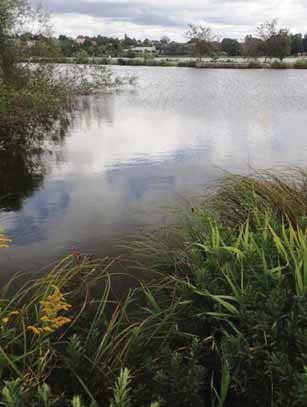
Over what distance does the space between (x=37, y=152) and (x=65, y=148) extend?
0.77 metres

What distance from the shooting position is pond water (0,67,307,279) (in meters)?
4.95

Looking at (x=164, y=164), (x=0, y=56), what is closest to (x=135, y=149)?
(x=164, y=164)

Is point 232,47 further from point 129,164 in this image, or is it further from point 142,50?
point 129,164

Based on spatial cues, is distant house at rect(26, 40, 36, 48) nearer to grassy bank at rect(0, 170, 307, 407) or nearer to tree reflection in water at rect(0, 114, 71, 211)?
tree reflection in water at rect(0, 114, 71, 211)

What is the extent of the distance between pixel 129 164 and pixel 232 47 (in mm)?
64281

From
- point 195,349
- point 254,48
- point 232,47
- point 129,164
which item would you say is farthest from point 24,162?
point 232,47

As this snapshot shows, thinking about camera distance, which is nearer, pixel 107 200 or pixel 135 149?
pixel 107 200

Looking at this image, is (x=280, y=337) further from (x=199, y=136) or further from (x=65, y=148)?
(x=199, y=136)

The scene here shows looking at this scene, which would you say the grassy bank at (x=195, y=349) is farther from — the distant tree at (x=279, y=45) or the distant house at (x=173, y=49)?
the distant house at (x=173, y=49)

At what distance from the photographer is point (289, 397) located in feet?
5.80

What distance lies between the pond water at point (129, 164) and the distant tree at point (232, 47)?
53202 mm

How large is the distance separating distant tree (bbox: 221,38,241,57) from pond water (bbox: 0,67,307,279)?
175 ft

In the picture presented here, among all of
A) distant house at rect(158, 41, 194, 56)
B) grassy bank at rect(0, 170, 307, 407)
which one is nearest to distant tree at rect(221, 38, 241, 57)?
distant house at rect(158, 41, 194, 56)

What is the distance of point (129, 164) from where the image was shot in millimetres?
8234
